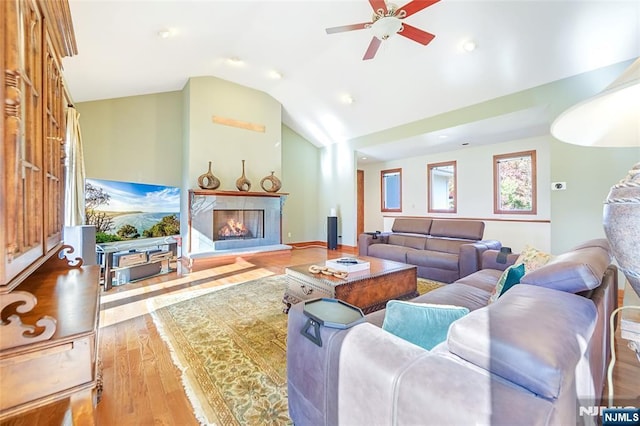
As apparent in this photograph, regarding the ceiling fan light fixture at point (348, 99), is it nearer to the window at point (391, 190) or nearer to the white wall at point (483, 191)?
the white wall at point (483, 191)

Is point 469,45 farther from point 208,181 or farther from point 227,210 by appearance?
point 227,210

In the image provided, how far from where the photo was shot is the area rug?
5.02 feet

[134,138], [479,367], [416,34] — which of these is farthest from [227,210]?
[479,367]

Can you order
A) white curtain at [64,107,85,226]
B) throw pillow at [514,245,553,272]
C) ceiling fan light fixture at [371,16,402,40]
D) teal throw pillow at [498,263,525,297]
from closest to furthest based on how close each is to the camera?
teal throw pillow at [498,263,525,297]
throw pillow at [514,245,553,272]
ceiling fan light fixture at [371,16,402,40]
white curtain at [64,107,85,226]

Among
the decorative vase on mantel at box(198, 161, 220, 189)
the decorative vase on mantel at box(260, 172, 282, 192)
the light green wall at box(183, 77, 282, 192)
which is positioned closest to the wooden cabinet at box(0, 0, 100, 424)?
the decorative vase on mantel at box(198, 161, 220, 189)

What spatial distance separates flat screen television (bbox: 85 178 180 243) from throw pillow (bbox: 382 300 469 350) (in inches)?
171

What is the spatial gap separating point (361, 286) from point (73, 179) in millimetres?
3483

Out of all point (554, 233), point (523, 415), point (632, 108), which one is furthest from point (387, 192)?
point (523, 415)

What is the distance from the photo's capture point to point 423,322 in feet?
3.67

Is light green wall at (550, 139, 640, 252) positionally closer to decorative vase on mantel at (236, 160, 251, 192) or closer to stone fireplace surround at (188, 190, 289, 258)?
stone fireplace surround at (188, 190, 289, 258)

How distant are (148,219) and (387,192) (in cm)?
597

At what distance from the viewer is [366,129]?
6109mm

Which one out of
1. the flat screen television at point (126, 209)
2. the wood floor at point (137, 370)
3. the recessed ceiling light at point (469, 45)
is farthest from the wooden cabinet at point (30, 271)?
the recessed ceiling light at point (469, 45)

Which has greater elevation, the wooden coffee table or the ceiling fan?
the ceiling fan
